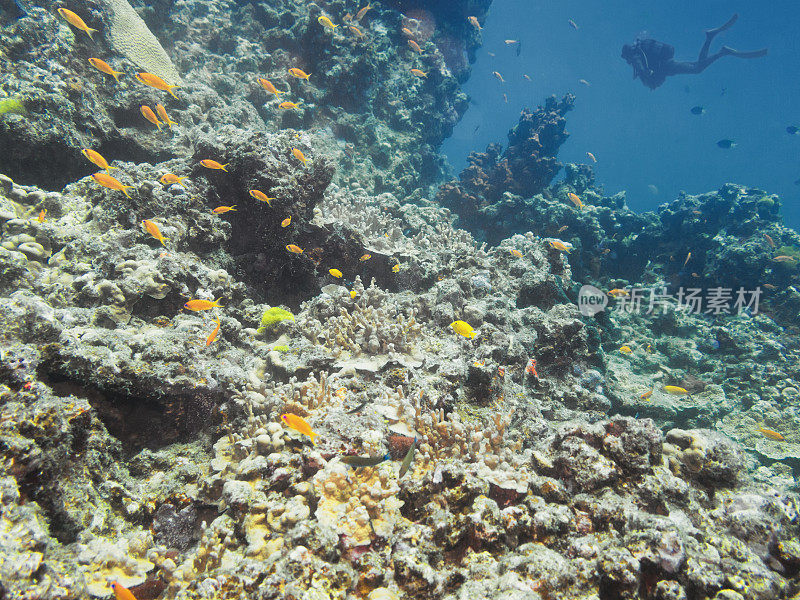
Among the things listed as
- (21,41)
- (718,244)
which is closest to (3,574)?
(21,41)

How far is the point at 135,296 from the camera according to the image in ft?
14.5

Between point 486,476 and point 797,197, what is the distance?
20140cm

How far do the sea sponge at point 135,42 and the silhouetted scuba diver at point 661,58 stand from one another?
86.6 ft


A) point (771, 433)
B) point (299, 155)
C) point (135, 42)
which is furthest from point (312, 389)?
point (135, 42)

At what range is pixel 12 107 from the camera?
19.7ft

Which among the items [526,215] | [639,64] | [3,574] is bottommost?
[3,574]

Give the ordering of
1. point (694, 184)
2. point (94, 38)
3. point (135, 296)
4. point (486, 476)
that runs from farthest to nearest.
Result: point (694, 184) → point (94, 38) → point (135, 296) → point (486, 476)

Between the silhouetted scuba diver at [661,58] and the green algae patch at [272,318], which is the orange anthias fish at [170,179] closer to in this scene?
the green algae patch at [272,318]

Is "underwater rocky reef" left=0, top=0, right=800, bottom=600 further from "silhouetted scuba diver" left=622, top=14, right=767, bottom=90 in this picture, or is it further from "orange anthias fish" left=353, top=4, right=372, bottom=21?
"silhouetted scuba diver" left=622, top=14, right=767, bottom=90

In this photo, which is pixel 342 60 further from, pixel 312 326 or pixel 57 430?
pixel 57 430

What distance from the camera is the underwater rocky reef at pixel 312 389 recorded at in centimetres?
226

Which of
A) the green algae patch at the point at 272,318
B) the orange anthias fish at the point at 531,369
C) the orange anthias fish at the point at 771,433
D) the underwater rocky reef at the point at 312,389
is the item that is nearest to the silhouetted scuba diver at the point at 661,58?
the underwater rocky reef at the point at 312,389

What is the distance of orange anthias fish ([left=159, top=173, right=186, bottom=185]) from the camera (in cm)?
573

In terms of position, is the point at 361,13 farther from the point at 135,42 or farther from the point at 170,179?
the point at 170,179
